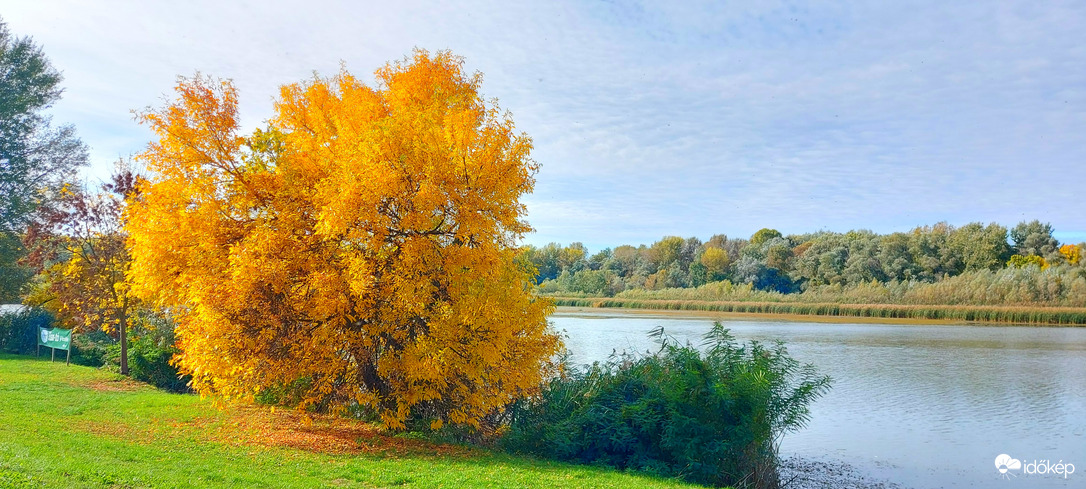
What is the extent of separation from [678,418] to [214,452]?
320 inches

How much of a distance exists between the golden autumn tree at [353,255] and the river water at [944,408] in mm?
3945

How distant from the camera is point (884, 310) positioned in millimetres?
54062

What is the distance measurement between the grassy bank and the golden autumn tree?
101 feet

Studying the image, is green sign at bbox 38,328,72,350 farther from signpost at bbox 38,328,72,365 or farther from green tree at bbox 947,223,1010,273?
green tree at bbox 947,223,1010,273

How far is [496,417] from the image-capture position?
14.7 meters

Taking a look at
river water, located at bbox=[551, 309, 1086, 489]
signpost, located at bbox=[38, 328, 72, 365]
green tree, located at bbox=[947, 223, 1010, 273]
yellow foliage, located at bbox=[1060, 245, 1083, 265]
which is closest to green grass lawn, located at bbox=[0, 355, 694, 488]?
river water, located at bbox=[551, 309, 1086, 489]

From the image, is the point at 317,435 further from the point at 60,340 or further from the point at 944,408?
the point at 944,408

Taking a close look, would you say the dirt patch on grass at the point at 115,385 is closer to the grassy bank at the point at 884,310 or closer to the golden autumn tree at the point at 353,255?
the golden autumn tree at the point at 353,255

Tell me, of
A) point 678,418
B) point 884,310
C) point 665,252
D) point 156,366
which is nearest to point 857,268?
point 884,310

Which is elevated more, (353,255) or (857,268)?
(857,268)

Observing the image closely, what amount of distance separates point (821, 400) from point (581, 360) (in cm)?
812

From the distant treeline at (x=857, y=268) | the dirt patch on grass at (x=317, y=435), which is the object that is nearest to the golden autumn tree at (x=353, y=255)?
the dirt patch on grass at (x=317, y=435)

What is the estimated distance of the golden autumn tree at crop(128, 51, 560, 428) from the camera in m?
12.0

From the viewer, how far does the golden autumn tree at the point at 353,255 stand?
12.0 m
